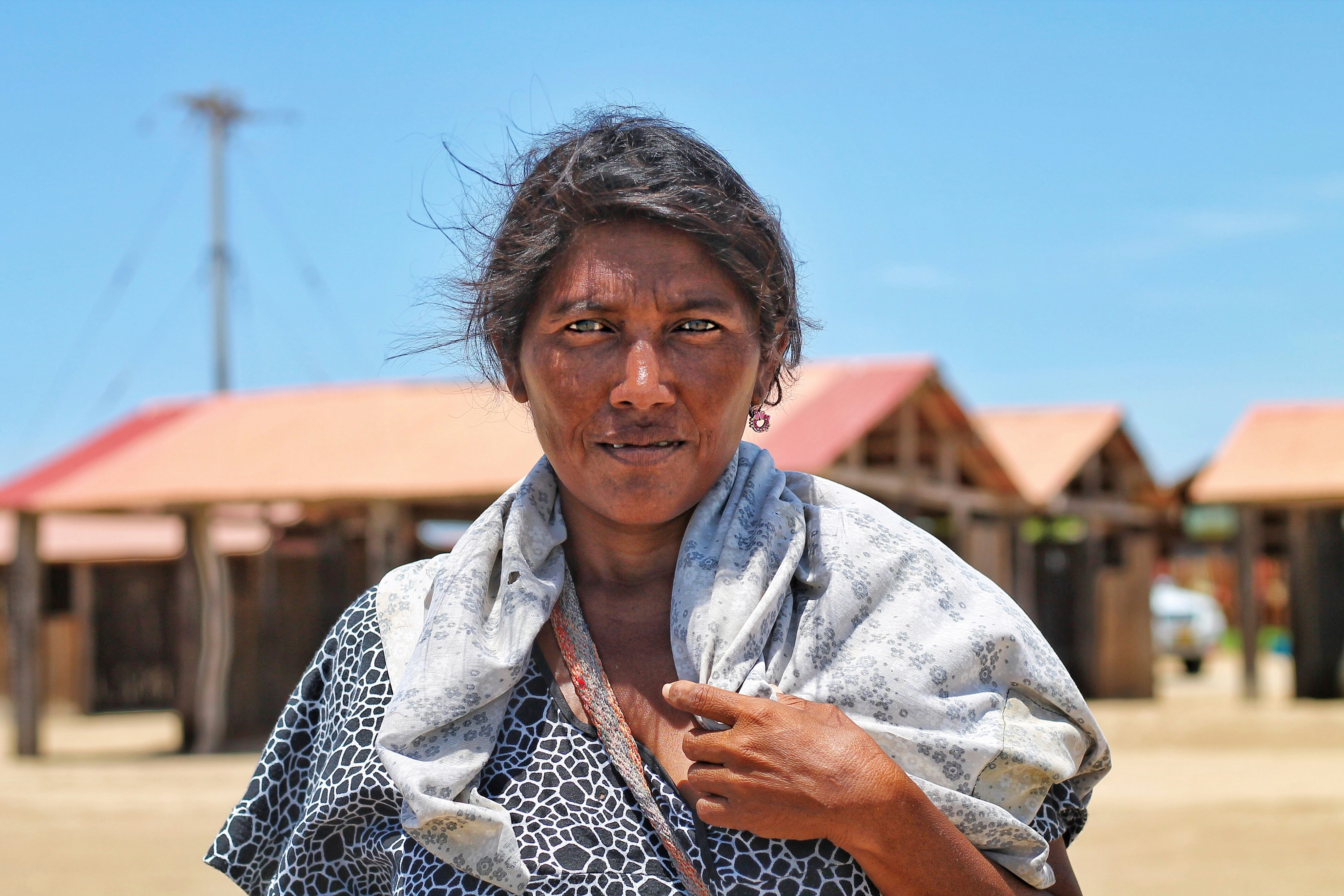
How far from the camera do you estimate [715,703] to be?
165 centimetres

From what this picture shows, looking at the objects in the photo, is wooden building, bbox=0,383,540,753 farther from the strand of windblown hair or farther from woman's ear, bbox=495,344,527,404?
the strand of windblown hair

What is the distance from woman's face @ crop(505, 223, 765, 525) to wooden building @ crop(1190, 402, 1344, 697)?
15.0 meters

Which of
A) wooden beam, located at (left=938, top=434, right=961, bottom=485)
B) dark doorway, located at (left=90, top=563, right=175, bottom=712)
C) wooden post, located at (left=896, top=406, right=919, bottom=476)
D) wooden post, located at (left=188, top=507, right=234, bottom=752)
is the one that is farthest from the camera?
dark doorway, located at (left=90, top=563, right=175, bottom=712)

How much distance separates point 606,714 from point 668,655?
0.14 m

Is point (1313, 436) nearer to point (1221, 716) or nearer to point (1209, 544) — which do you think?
point (1221, 716)

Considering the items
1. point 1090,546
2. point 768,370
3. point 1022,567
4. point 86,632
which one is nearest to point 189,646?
point 86,632

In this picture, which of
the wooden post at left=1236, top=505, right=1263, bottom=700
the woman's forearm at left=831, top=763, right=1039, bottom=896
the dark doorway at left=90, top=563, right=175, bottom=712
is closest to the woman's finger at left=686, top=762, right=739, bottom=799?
the woman's forearm at left=831, top=763, right=1039, bottom=896

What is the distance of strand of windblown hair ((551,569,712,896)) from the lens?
168 centimetres

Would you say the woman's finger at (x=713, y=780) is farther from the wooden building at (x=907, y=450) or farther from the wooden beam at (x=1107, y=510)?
the wooden beam at (x=1107, y=510)

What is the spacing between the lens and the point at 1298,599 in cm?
1623

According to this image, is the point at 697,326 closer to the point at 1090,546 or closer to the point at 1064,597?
the point at 1090,546

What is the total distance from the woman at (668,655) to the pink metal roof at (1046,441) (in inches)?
565

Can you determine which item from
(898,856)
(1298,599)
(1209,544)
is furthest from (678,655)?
(1209,544)

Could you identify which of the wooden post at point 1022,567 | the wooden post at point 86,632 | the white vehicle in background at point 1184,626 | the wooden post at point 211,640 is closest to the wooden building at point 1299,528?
the wooden post at point 1022,567
